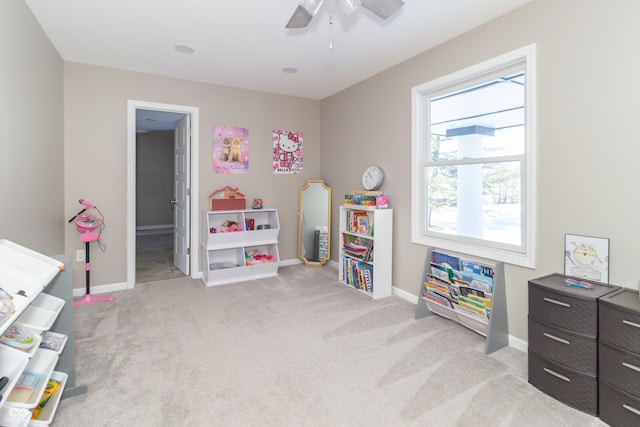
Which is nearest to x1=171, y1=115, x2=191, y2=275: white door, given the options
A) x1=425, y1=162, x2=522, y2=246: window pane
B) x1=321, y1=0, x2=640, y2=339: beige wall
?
x1=425, y1=162, x2=522, y2=246: window pane

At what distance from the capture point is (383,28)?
277 cm

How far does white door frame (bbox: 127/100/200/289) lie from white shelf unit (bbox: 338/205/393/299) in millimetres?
1905

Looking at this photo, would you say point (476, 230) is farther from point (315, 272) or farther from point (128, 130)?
point (128, 130)

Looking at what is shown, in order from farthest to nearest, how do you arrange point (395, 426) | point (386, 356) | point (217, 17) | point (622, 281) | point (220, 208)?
point (220, 208), point (217, 17), point (386, 356), point (622, 281), point (395, 426)

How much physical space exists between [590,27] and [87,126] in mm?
4538

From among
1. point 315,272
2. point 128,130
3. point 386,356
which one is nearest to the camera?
point 386,356

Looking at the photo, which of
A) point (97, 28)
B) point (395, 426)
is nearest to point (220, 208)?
point (97, 28)

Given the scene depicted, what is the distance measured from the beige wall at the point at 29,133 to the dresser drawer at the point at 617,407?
11.6ft

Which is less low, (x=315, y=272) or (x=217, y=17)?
(x=217, y=17)

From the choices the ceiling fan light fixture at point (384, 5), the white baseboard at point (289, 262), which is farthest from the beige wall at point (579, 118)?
the white baseboard at point (289, 262)

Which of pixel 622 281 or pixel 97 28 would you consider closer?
pixel 622 281

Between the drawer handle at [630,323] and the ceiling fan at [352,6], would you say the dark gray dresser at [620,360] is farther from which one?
the ceiling fan at [352,6]

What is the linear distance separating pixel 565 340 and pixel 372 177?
8.08ft

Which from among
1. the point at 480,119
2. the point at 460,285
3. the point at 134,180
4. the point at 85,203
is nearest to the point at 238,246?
the point at 134,180
